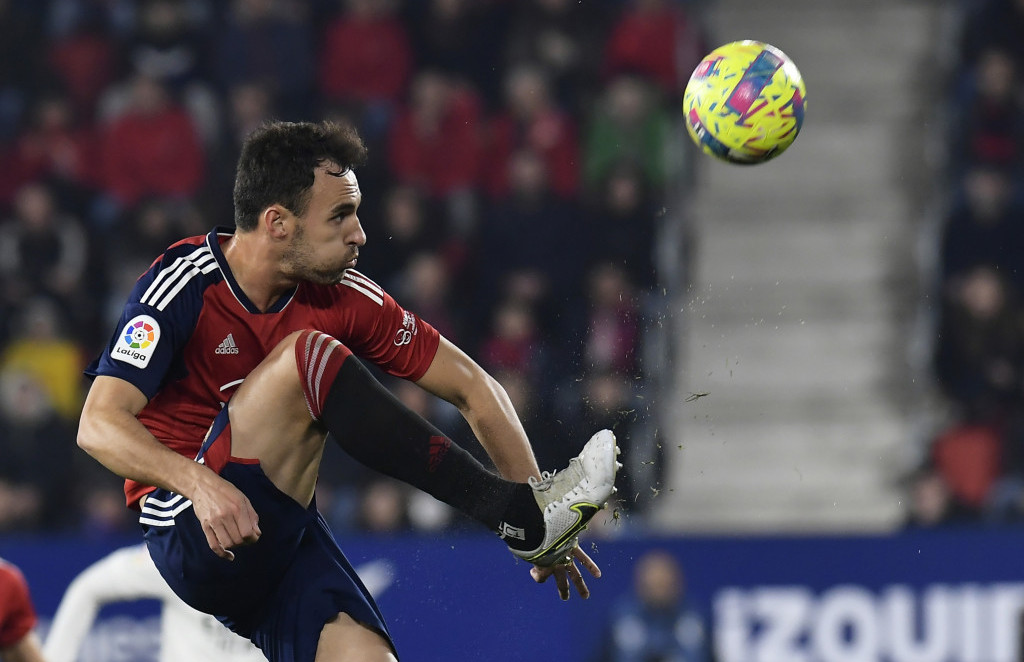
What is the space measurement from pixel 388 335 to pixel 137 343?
2.59 ft

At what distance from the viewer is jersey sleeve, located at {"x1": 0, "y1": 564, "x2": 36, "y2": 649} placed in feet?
15.9

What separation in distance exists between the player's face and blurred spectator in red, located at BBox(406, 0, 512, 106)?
5.90 m

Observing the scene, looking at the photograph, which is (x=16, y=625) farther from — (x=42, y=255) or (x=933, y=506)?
(x=933, y=506)

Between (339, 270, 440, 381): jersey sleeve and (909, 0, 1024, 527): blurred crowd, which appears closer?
(339, 270, 440, 381): jersey sleeve

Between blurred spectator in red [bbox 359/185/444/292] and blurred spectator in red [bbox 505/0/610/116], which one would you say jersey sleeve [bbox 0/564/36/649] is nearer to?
blurred spectator in red [bbox 359/185/444/292]

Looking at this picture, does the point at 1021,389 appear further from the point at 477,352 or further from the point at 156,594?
the point at 156,594

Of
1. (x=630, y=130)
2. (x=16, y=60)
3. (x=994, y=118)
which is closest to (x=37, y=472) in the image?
(x=16, y=60)

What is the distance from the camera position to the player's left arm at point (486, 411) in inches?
176

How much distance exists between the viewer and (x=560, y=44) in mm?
9859

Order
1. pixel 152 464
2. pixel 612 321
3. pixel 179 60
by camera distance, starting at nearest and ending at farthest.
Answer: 1. pixel 152 464
2. pixel 612 321
3. pixel 179 60

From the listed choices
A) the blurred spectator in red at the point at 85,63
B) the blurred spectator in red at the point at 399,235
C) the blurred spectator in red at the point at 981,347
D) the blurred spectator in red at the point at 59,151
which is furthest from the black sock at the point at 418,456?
the blurred spectator in red at the point at 85,63

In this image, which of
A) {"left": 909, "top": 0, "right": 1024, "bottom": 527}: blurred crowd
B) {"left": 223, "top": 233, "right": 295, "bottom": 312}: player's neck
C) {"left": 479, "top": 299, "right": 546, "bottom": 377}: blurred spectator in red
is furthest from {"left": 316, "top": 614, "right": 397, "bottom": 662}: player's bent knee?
{"left": 909, "top": 0, "right": 1024, "bottom": 527}: blurred crowd

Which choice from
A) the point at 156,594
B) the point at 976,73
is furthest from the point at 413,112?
the point at 156,594

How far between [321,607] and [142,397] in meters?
0.76
